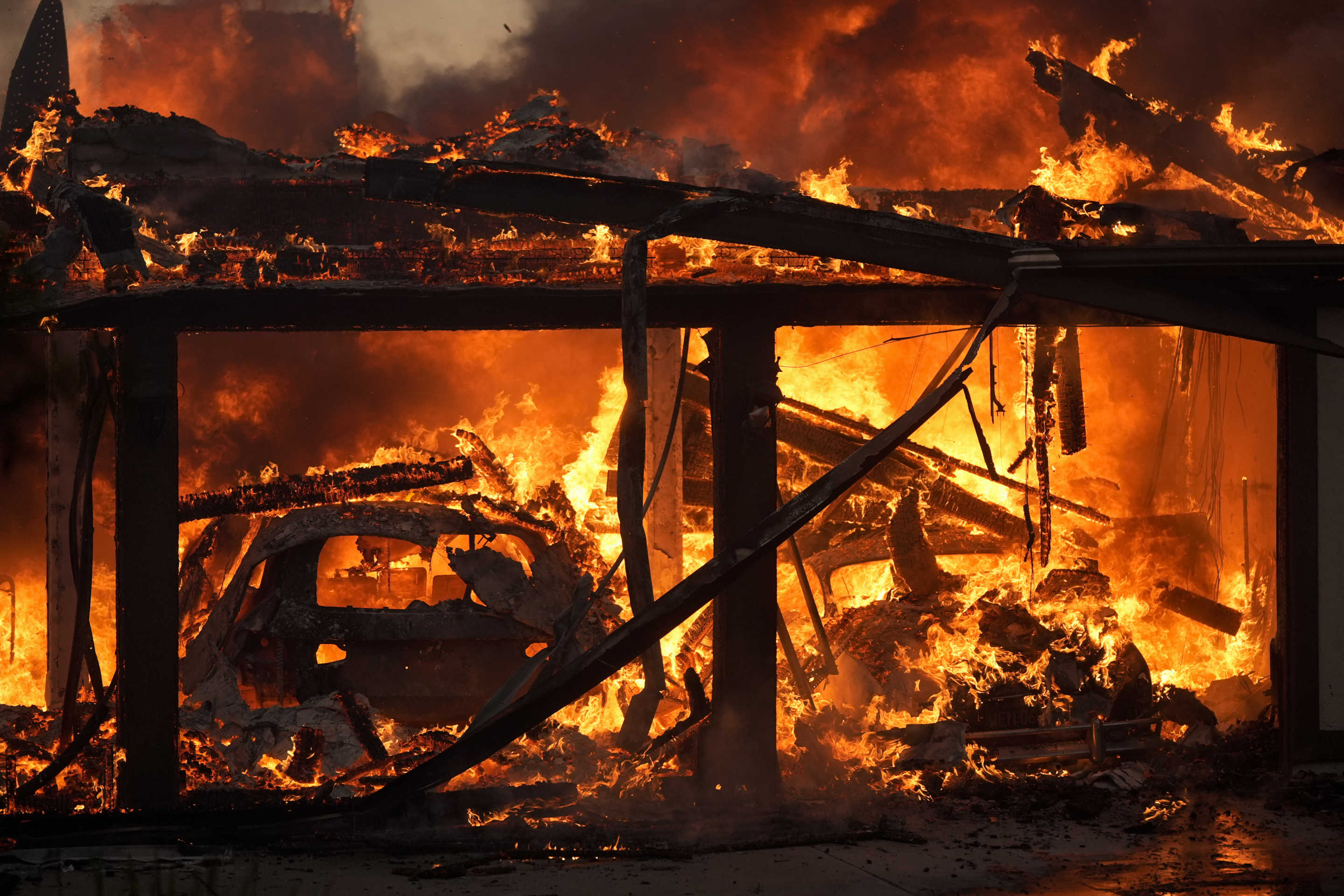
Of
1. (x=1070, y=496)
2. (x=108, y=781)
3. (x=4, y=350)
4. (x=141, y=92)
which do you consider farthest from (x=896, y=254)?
(x=141, y=92)

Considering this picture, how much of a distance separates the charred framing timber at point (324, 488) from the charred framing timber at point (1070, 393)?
5238 millimetres

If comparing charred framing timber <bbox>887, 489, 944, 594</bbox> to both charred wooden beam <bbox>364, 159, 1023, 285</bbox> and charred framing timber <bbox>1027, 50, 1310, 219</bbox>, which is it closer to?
charred framing timber <bbox>1027, 50, 1310, 219</bbox>

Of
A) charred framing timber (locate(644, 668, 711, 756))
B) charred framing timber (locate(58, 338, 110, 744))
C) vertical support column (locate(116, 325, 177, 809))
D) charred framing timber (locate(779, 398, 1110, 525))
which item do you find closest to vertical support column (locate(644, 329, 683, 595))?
charred framing timber (locate(779, 398, 1110, 525))

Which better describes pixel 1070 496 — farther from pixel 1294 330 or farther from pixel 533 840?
pixel 533 840

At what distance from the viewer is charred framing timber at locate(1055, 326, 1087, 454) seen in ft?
28.6

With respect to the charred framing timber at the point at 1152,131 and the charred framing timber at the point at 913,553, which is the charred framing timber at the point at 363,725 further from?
the charred framing timber at the point at 1152,131

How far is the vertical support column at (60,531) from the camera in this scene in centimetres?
1151

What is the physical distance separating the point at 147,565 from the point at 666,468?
17.8 ft

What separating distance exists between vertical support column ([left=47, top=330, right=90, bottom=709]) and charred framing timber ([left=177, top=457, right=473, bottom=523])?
2038 mm

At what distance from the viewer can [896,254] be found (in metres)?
6.59

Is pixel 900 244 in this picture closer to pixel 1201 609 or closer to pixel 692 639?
pixel 692 639

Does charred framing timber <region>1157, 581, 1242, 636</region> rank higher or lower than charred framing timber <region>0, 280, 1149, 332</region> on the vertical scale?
Result: lower

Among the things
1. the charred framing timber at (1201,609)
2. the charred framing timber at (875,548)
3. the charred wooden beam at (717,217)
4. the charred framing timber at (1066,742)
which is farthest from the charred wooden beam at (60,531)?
the charred framing timber at (1201,609)

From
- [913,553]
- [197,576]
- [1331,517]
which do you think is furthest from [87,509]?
[1331,517]
